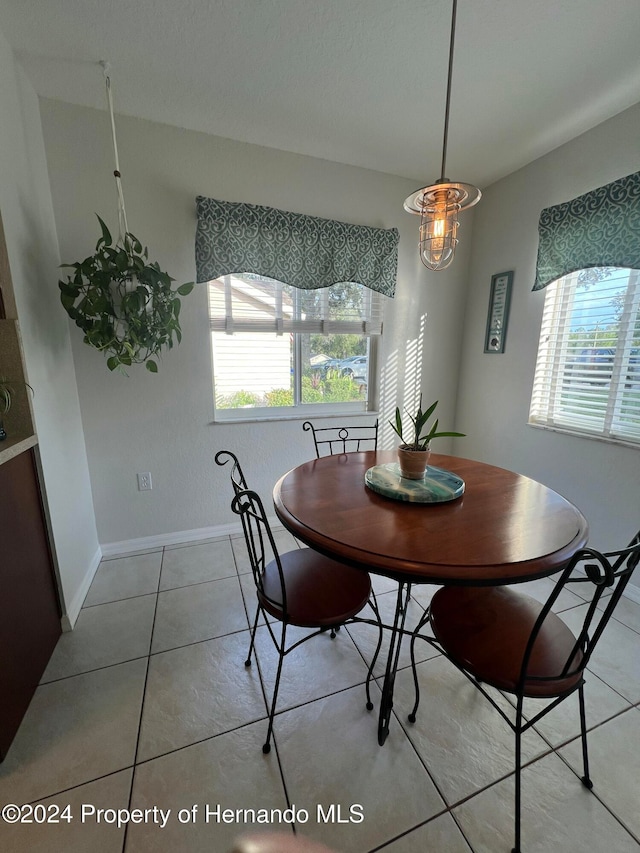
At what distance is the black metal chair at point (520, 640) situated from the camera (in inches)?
32.6

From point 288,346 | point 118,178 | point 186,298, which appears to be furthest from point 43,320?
point 288,346

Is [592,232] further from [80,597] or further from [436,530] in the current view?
[80,597]

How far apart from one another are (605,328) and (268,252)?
2036 millimetres

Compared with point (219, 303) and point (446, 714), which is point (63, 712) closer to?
point (446, 714)

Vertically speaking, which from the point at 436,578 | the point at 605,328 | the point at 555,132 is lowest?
the point at 436,578

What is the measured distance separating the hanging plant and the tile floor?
1410mm

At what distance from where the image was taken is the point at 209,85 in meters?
1.67

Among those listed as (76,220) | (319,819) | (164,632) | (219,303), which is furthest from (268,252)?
(319,819)

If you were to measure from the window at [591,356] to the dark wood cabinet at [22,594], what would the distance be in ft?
9.42

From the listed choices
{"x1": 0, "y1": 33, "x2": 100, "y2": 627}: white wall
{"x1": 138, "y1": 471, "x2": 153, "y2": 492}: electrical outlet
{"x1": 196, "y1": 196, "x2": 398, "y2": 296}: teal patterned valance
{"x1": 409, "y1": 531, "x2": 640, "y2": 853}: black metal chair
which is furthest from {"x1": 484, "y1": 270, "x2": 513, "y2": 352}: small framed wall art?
{"x1": 0, "y1": 33, "x2": 100, "y2": 627}: white wall

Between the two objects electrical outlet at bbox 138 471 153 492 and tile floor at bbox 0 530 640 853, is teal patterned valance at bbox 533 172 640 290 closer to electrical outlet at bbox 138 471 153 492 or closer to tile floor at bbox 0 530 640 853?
tile floor at bbox 0 530 640 853

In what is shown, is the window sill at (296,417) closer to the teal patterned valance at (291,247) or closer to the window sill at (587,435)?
the teal patterned valance at (291,247)

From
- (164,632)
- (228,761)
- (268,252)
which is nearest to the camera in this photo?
(228,761)

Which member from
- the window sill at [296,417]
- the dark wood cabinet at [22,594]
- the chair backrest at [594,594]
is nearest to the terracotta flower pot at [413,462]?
the chair backrest at [594,594]
